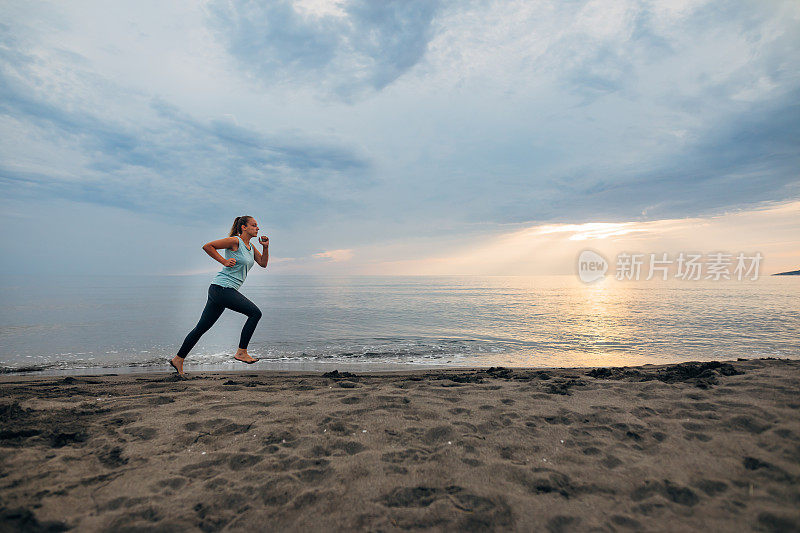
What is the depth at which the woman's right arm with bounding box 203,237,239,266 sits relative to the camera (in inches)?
260

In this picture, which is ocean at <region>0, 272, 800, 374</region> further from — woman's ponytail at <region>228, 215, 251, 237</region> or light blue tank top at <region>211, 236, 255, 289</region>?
woman's ponytail at <region>228, 215, 251, 237</region>

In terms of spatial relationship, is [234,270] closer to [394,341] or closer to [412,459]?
[412,459]

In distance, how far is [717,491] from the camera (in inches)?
109

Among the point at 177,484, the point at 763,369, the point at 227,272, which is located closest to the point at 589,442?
the point at 177,484

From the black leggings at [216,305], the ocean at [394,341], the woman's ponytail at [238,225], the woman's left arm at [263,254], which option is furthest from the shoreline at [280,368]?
the woman's ponytail at [238,225]

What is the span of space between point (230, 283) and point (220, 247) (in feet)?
2.27

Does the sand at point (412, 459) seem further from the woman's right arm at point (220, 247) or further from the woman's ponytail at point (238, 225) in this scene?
the woman's ponytail at point (238, 225)

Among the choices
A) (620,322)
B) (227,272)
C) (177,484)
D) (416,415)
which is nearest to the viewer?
(177,484)

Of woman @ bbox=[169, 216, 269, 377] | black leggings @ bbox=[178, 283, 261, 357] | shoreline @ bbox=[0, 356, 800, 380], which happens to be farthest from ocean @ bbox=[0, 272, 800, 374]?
black leggings @ bbox=[178, 283, 261, 357]

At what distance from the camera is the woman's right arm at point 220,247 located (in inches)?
260

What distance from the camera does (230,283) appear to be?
272 inches

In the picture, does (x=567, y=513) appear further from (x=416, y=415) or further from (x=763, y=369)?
(x=763, y=369)

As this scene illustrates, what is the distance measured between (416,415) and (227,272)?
4540 mm

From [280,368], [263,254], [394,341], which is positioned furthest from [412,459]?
[394,341]
